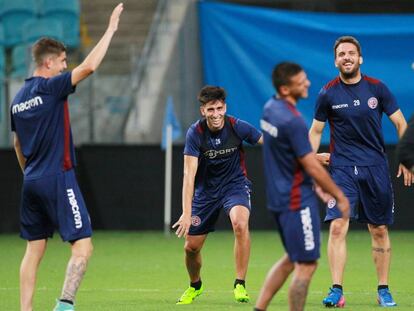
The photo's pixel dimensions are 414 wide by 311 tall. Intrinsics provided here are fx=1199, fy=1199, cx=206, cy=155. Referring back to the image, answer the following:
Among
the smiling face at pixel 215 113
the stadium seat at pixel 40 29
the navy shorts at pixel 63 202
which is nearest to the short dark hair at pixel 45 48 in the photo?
the navy shorts at pixel 63 202

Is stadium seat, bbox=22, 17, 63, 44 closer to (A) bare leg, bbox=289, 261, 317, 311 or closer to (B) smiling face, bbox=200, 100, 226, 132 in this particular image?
(B) smiling face, bbox=200, 100, 226, 132

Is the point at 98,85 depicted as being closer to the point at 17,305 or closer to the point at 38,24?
the point at 38,24

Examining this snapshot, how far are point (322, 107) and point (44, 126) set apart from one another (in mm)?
3119

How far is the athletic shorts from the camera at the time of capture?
8.44 meters

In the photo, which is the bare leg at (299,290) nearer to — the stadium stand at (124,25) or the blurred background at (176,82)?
the blurred background at (176,82)

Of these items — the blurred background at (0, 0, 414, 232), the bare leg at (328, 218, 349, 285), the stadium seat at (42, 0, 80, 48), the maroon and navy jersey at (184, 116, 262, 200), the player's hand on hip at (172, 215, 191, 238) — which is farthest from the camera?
the stadium seat at (42, 0, 80, 48)

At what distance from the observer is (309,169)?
838 cm

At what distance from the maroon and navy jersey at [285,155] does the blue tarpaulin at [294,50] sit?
1173cm

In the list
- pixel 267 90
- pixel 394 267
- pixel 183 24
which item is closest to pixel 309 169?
pixel 394 267

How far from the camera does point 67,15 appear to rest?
76.6ft

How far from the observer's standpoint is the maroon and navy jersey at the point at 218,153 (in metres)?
11.4

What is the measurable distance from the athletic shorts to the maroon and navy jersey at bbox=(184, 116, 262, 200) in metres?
2.92

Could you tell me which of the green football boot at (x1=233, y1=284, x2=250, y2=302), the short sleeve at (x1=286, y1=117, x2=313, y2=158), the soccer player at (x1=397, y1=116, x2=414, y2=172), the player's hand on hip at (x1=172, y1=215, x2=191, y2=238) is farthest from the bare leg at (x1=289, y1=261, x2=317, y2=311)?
the green football boot at (x1=233, y1=284, x2=250, y2=302)

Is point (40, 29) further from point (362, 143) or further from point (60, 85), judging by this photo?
point (60, 85)
